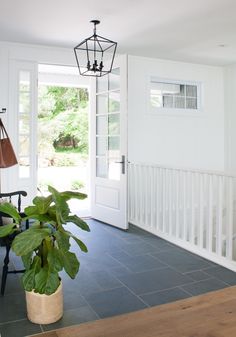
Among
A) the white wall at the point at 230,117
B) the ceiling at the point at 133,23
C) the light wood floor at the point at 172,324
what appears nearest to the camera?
the light wood floor at the point at 172,324

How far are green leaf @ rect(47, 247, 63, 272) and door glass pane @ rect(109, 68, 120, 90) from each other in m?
3.05

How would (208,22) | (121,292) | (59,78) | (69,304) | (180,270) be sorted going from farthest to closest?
(59,78) → (208,22) → (180,270) → (121,292) → (69,304)

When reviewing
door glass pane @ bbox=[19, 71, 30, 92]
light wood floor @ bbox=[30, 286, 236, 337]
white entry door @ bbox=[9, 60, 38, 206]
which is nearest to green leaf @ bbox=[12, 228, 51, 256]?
light wood floor @ bbox=[30, 286, 236, 337]

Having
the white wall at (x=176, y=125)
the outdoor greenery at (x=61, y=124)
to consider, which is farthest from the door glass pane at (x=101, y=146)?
the outdoor greenery at (x=61, y=124)

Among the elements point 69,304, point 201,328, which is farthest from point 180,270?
point 201,328

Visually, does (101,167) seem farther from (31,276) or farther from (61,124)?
(61,124)

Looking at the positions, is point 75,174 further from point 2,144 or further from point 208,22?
point 208,22

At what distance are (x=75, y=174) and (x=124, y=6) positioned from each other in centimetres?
758

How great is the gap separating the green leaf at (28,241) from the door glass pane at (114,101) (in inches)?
114

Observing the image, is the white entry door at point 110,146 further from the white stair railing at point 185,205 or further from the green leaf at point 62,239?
the green leaf at point 62,239

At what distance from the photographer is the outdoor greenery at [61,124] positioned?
425 inches

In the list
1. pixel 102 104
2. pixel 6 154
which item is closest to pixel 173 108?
pixel 102 104

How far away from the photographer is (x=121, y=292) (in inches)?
111

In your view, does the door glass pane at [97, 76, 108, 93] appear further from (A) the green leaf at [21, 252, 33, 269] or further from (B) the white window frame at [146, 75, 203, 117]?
(A) the green leaf at [21, 252, 33, 269]
